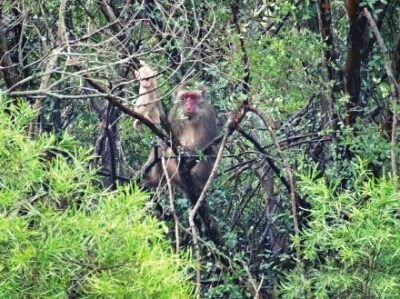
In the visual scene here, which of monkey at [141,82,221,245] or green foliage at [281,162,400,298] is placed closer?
green foliage at [281,162,400,298]

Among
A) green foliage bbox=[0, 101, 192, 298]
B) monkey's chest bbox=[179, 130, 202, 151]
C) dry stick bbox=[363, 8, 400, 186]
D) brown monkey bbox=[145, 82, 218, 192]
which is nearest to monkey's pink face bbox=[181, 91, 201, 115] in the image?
brown monkey bbox=[145, 82, 218, 192]

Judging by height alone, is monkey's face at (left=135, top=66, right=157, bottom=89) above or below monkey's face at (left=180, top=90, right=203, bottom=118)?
above

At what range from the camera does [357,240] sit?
5.92 m

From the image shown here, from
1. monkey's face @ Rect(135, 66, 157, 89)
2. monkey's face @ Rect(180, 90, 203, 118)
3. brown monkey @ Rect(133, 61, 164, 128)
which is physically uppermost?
monkey's face @ Rect(135, 66, 157, 89)

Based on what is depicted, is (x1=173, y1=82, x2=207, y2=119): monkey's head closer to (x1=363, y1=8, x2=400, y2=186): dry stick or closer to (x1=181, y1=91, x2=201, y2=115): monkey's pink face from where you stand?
(x1=181, y1=91, x2=201, y2=115): monkey's pink face

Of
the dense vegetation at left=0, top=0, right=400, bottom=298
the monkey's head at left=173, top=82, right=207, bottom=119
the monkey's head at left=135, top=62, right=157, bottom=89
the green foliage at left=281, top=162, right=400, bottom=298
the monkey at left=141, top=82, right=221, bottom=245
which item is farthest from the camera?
the monkey's head at left=173, top=82, right=207, bottom=119

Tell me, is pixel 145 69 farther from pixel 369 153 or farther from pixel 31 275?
pixel 31 275

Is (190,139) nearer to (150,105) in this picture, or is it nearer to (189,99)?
(189,99)

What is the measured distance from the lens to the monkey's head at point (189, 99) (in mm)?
9008

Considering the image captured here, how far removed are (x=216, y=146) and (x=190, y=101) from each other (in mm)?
730

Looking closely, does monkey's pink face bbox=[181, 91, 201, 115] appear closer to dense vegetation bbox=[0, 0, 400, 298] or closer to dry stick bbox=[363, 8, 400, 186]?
dense vegetation bbox=[0, 0, 400, 298]

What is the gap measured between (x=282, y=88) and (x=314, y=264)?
1.23 meters

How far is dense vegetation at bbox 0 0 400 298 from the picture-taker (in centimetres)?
479

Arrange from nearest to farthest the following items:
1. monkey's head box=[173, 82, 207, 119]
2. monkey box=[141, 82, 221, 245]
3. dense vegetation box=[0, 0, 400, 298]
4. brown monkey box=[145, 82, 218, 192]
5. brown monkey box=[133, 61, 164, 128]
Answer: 1. dense vegetation box=[0, 0, 400, 298]
2. brown monkey box=[133, 61, 164, 128]
3. monkey box=[141, 82, 221, 245]
4. brown monkey box=[145, 82, 218, 192]
5. monkey's head box=[173, 82, 207, 119]
